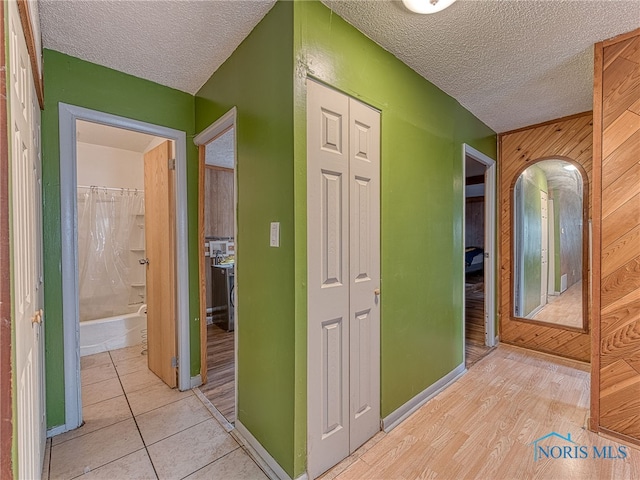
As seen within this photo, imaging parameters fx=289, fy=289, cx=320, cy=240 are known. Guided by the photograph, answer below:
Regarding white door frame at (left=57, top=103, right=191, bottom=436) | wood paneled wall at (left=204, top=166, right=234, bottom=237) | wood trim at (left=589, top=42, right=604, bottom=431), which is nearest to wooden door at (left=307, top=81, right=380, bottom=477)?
wood trim at (left=589, top=42, right=604, bottom=431)

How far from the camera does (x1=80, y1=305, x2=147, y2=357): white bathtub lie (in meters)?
3.03

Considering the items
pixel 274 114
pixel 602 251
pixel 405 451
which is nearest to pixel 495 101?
pixel 602 251

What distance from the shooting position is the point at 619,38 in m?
1.69

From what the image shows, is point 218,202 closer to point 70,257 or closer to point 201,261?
point 201,261

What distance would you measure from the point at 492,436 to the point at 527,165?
104 inches

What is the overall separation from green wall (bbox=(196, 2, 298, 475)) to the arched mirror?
2888 millimetres

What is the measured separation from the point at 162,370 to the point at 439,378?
7.55 ft

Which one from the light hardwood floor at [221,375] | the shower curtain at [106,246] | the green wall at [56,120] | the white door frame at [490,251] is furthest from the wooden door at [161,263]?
the white door frame at [490,251]

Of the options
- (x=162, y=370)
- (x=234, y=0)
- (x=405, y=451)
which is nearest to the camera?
(x=234, y=0)

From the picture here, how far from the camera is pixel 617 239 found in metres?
1.71

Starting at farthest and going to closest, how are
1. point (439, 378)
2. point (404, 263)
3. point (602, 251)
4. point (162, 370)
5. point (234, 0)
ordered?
1. point (162, 370)
2. point (439, 378)
3. point (404, 263)
4. point (602, 251)
5. point (234, 0)

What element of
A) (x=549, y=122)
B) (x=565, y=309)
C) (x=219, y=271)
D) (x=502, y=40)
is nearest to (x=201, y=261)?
(x=219, y=271)

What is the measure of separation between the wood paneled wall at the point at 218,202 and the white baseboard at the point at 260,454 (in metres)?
3.00

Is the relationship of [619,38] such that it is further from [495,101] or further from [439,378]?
[439,378]
